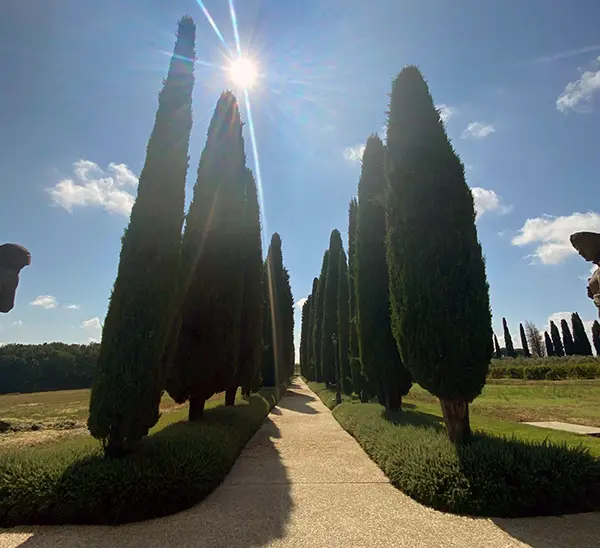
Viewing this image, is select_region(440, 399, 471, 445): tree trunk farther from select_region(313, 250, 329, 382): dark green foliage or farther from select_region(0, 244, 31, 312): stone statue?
select_region(313, 250, 329, 382): dark green foliage

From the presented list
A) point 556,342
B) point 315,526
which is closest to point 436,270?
point 315,526

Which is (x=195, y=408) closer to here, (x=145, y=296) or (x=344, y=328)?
(x=145, y=296)

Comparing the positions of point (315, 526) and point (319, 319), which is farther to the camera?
point (319, 319)

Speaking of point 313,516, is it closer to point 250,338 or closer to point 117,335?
point 117,335

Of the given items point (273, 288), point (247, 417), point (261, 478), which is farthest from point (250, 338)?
point (273, 288)

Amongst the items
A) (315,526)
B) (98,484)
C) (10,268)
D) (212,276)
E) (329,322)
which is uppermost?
(329,322)

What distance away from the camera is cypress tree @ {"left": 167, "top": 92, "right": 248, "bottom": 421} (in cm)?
882

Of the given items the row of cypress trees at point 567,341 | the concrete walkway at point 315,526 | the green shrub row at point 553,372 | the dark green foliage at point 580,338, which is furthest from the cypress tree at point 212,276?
the dark green foliage at point 580,338

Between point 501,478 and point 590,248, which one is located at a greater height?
point 590,248

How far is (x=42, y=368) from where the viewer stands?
57.5 meters

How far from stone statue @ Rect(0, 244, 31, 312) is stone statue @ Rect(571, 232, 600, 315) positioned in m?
12.7

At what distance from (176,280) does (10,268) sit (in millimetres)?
6805

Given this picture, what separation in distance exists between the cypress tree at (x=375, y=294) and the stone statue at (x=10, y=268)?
10.0 metres

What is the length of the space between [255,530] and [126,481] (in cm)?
182
